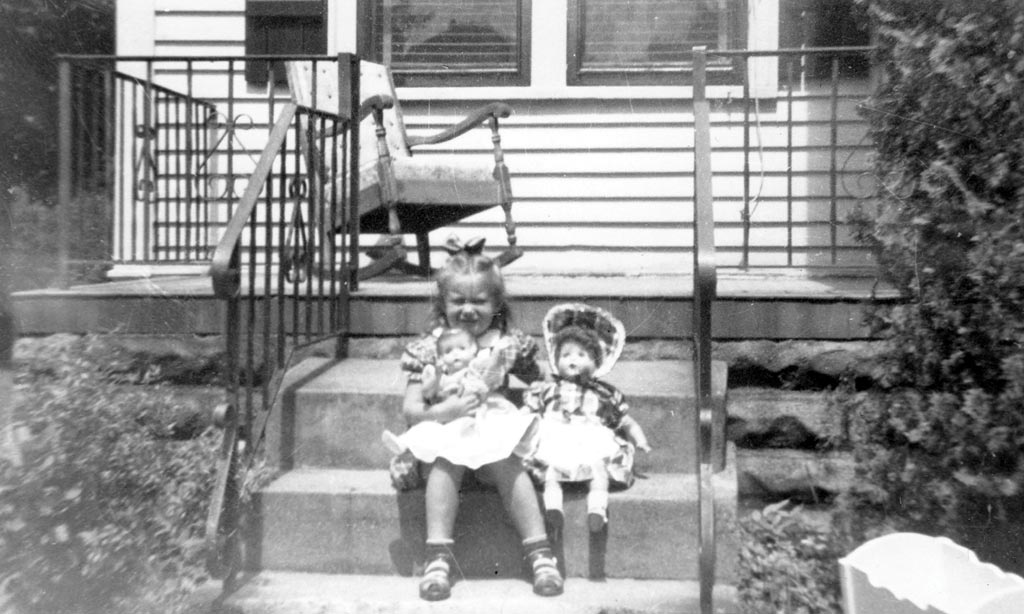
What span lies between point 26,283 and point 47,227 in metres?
1.61

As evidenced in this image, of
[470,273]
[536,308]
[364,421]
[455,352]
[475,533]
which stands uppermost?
[470,273]

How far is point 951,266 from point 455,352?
1.46 metres

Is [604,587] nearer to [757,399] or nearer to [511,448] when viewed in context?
[511,448]

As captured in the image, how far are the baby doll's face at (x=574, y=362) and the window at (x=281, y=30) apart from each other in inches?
123

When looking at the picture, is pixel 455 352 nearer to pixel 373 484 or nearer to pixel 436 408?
pixel 436 408

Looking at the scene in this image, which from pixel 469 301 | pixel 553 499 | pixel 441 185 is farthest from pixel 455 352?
pixel 441 185

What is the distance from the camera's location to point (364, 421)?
3.27 meters

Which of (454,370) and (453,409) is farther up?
(454,370)

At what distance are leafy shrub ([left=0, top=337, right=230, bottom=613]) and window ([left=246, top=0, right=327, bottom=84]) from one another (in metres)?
2.52

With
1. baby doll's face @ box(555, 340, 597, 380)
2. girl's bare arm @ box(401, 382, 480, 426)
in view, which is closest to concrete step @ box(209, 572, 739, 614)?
girl's bare arm @ box(401, 382, 480, 426)

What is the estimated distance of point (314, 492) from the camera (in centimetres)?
297

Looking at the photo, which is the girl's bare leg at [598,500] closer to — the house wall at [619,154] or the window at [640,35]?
the house wall at [619,154]

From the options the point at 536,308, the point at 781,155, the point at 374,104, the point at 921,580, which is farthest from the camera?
the point at 781,155

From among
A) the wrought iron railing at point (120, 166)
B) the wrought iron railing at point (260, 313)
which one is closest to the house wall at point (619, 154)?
the wrought iron railing at point (120, 166)
